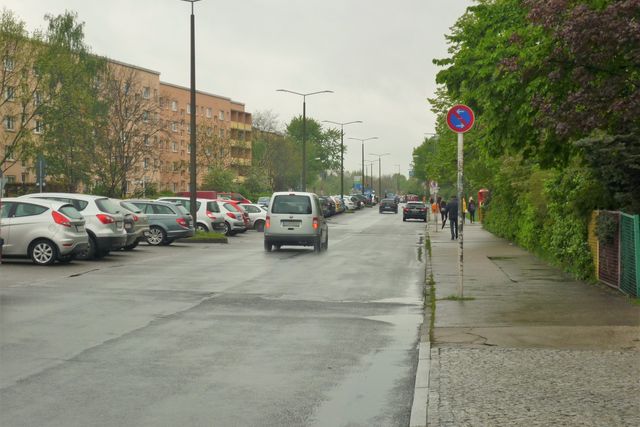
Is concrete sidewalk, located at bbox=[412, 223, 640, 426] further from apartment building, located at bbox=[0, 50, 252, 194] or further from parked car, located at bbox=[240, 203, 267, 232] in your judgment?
parked car, located at bbox=[240, 203, 267, 232]

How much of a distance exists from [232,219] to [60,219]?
64.1ft

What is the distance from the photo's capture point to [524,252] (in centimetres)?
2752

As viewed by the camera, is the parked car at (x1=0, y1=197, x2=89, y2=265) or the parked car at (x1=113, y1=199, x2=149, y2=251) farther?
the parked car at (x1=113, y1=199, x2=149, y2=251)

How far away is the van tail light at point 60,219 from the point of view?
20.8 meters

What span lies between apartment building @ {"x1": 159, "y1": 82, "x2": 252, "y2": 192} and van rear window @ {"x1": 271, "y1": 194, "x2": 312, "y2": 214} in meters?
37.9

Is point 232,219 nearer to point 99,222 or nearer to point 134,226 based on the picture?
point 134,226

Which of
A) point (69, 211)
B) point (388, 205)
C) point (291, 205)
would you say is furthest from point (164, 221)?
point (388, 205)

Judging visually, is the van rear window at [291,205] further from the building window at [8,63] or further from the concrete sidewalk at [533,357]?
the building window at [8,63]

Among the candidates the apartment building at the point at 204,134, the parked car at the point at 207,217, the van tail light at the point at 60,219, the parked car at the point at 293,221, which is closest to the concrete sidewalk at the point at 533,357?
the van tail light at the point at 60,219

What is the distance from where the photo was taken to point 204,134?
8831 centimetres

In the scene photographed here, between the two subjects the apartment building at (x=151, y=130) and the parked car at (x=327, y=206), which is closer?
the apartment building at (x=151, y=130)

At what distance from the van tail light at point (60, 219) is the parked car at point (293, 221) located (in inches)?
331

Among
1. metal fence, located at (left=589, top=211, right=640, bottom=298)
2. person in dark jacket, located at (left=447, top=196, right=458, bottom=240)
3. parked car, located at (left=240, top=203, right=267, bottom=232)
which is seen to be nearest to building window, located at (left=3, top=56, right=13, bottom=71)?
parked car, located at (left=240, top=203, right=267, bottom=232)

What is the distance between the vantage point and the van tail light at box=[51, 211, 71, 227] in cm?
2077
